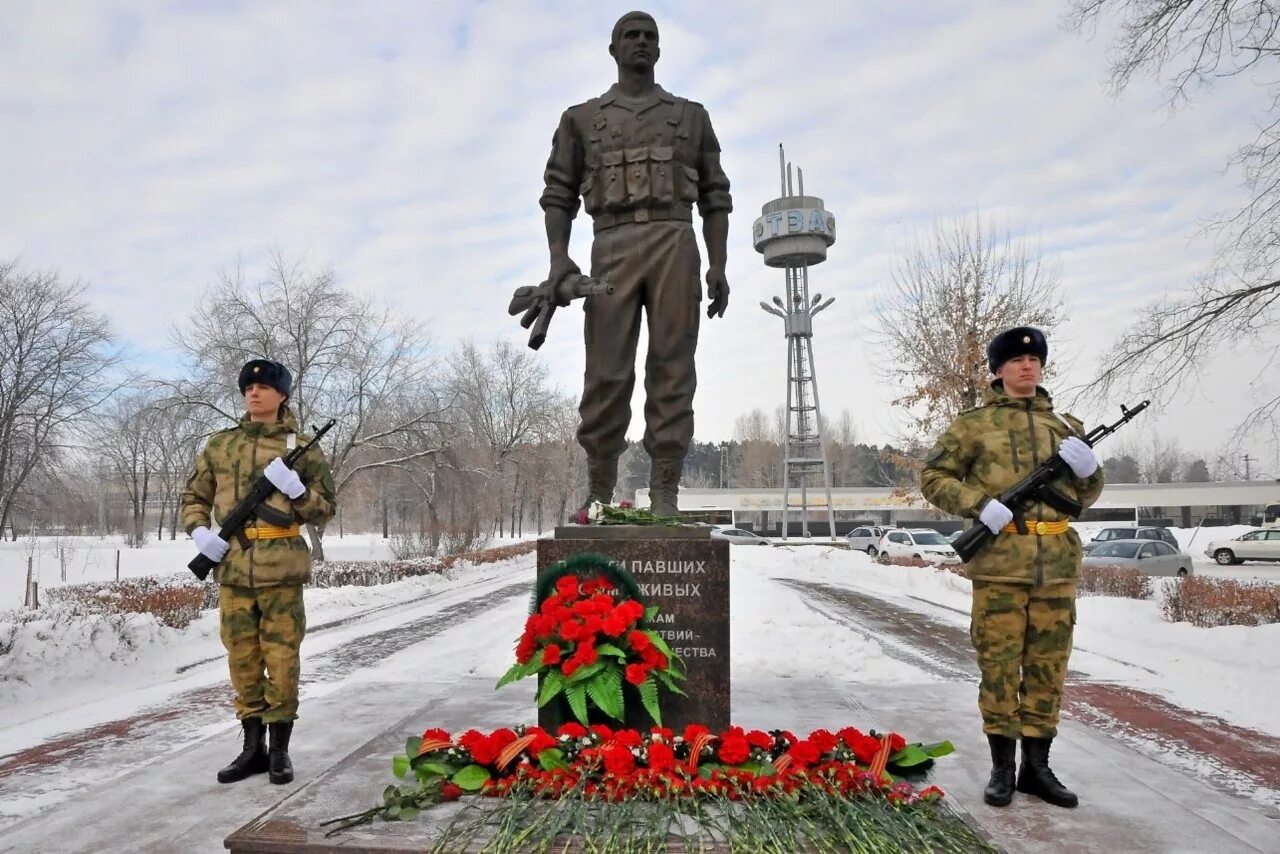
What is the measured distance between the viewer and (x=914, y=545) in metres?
29.2

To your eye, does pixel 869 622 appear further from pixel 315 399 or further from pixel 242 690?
pixel 315 399

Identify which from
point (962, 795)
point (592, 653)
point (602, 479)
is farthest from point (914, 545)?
point (592, 653)

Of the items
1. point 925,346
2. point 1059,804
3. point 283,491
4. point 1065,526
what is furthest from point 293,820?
point 925,346

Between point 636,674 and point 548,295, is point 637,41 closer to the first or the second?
point 548,295

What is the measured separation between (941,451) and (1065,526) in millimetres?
616

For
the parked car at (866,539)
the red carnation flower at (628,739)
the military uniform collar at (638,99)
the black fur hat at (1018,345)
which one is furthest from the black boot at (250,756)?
the parked car at (866,539)

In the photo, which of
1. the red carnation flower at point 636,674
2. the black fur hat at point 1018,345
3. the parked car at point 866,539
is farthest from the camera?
the parked car at point 866,539

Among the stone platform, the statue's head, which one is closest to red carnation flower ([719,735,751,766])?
the stone platform

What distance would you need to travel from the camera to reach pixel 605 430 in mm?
4895

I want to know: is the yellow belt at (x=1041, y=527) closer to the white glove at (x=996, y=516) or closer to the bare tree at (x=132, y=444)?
the white glove at (x=996, y=516)

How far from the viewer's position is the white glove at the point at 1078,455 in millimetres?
3562

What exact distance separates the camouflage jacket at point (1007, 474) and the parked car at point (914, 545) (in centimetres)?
2471

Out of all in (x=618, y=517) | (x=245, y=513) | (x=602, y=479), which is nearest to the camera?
(x=245, y=513)

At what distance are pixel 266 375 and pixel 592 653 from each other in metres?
2.23
